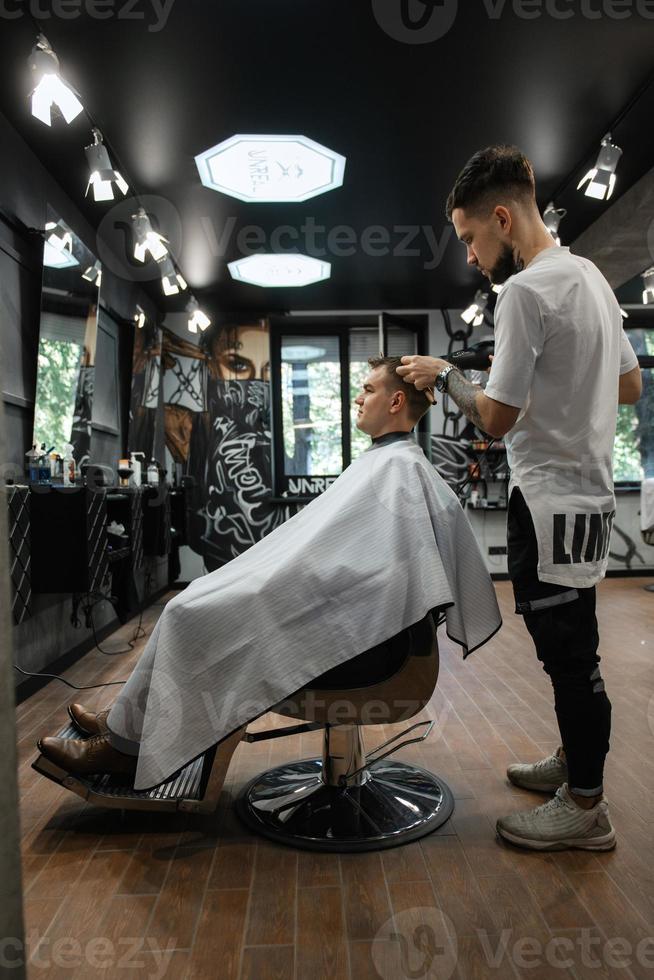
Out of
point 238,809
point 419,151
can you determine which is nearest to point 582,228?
point 419,151

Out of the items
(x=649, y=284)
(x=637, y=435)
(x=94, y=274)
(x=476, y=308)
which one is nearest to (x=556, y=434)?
(x=94, y=274)

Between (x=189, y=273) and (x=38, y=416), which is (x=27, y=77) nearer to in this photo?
(x=38, y=416)

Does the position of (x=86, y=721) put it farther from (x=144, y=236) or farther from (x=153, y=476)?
(x=153, y=476)

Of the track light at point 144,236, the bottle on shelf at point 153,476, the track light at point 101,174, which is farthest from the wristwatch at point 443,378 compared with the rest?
the bottle on shelf at point 153,476

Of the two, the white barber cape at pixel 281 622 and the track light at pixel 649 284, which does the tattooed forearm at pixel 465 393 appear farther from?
the track light at pixel 649 284

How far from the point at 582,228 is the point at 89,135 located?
3.11 m

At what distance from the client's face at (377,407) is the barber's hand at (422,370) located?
0.63 feet

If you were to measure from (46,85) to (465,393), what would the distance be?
1.99 meters

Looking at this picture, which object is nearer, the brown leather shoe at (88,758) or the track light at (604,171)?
the brown leather shoe at (88,758)

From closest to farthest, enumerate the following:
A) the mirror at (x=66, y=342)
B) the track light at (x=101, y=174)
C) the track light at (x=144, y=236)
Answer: the track light at (x=101, y=174) < the mirror at (x=66, y=342) < the track light at (x=144, y=236)

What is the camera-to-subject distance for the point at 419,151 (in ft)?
11.6

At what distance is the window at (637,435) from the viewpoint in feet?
22.0

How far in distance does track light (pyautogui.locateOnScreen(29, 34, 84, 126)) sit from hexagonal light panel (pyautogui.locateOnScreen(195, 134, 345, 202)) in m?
1.04

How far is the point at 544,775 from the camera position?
6.33 ft
